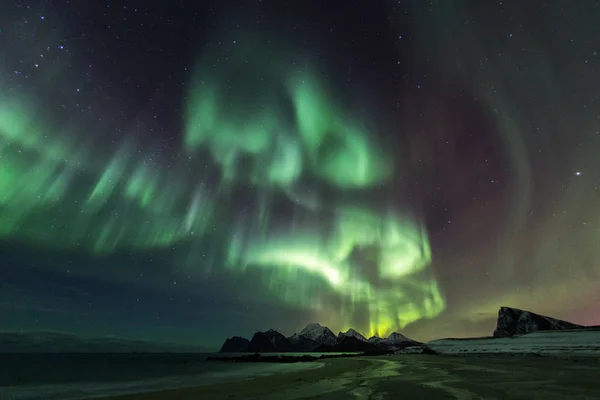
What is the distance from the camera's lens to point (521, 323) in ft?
527

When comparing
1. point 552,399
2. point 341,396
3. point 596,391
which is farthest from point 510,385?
point 341,396

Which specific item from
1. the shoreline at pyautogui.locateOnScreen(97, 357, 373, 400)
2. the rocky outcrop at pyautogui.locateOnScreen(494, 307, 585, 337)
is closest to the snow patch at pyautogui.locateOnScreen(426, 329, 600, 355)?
the shoreline at pyautogui.locateOnScreen(97, 357, 373, 400)

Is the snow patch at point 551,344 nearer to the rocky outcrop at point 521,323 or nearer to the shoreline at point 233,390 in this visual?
the shoreline at point 233,390

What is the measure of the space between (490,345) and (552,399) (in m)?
78.4

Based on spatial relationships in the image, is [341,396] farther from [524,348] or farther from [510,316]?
[510,316]

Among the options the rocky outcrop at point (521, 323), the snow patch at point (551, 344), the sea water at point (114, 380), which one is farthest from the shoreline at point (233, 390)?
the rocky outcrop at point (521, 323)

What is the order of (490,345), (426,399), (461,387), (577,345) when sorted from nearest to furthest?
(426,399), (461,387), (577,345), (490,345)

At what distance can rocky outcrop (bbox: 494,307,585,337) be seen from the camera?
156m

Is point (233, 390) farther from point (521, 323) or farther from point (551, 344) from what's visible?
point (521, 323)

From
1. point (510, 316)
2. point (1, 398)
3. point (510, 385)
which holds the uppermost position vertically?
point (510, 316)

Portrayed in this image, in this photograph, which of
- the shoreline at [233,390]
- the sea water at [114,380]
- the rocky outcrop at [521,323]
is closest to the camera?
the shoreline at [233,390]

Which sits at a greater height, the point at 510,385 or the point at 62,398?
the point at 510,385

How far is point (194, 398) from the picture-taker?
2009cm

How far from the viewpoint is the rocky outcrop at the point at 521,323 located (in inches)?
6127
